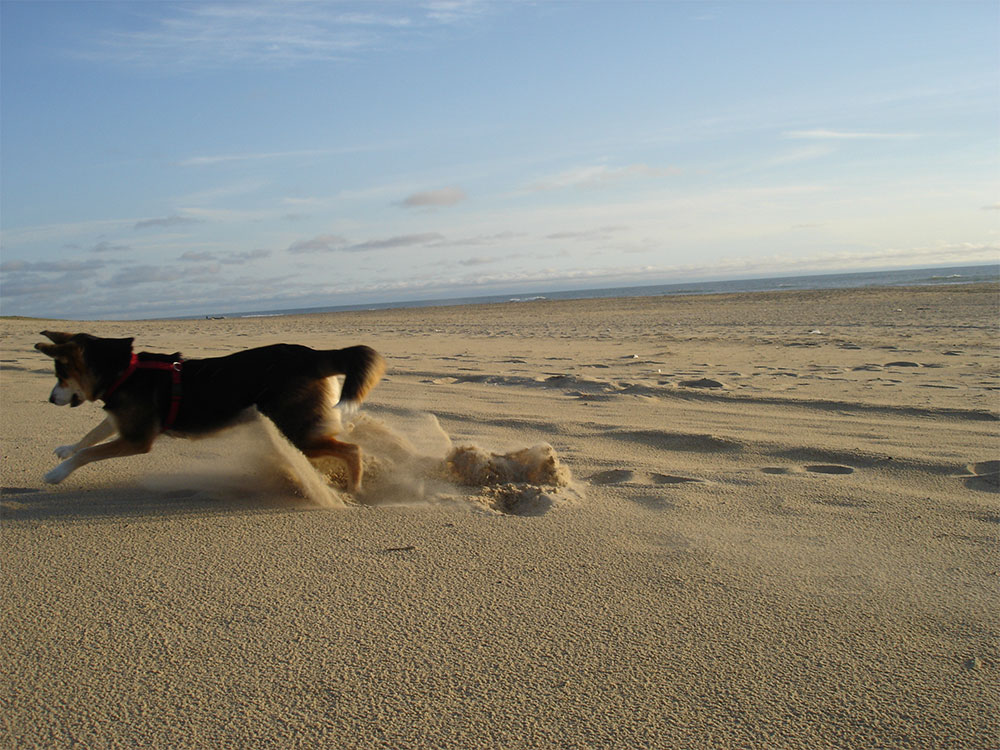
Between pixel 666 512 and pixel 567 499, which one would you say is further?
pixel 567 499

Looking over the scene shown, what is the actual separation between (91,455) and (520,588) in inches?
106

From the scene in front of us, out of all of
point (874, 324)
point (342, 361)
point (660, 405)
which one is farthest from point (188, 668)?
point (874, 324)

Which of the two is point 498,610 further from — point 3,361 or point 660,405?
point 3,361

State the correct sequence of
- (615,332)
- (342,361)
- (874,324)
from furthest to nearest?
(615,332), (874,324), (342,361)

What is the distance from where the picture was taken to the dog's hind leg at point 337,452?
148 inches

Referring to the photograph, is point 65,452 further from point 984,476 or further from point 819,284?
point 819,284

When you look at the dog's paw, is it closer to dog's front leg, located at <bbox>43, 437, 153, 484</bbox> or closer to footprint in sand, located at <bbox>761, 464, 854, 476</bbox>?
dog's front leg, located at <bbox>43, 437, 153, 484</bbox>

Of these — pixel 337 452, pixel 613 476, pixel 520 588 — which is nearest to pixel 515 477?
pixel 613 476

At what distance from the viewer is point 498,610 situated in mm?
2219

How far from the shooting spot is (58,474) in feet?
11.9

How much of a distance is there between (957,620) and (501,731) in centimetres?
154

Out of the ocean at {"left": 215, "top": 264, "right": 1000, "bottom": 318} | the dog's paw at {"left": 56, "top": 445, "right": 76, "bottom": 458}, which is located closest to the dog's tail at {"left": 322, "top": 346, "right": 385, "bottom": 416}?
the dog's paw at {"left": 56, "top": 445, "right": 76, "bottom": 458}

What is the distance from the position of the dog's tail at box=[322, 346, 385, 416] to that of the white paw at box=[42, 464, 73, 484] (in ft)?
4.86

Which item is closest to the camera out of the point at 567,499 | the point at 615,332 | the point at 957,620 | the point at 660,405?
the point at 957,620
